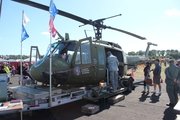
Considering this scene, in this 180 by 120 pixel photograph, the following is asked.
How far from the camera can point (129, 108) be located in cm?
608

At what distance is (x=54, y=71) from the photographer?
18.0ft

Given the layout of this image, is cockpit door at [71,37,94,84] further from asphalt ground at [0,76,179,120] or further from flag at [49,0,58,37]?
flag at [49,0,58,37]

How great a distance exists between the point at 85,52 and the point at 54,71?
164 centimetres

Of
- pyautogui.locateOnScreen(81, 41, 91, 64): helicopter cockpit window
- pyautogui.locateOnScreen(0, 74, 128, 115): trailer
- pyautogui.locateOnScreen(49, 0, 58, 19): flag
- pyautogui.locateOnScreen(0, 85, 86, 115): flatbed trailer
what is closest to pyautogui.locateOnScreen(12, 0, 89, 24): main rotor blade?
pyautogui.locateOnScreen(49, 0, 58, 19): flag

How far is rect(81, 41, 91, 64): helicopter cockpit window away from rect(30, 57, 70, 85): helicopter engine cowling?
0.88 meters

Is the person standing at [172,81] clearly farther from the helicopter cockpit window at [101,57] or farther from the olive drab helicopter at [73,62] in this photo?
the helicopter cockpit window at [101,57]

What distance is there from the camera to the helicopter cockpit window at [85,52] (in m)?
6.36

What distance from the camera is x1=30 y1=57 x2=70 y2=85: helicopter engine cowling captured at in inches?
216

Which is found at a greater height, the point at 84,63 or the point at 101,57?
the point at 101,57

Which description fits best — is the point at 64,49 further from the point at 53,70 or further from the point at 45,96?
the point at 45,96

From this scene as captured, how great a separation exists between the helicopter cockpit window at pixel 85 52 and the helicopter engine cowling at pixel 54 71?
0.88 metres

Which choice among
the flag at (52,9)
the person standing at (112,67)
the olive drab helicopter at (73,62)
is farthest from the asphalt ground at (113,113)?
the flag at (52,9)

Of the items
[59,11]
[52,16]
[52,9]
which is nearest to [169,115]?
[52,16]

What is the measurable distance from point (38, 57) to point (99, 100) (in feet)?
10.8
